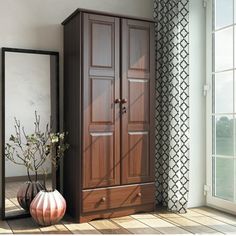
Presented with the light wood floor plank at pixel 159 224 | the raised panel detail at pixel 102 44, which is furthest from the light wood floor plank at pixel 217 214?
the raised panel detail at pixel 102 44

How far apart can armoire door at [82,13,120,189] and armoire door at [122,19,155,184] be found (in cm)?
8

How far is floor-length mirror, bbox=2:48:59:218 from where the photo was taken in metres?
3.05

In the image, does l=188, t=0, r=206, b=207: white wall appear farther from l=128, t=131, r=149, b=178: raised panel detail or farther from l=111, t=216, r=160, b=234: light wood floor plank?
l=111, t=216, r=160, b=234: light wood floor plank

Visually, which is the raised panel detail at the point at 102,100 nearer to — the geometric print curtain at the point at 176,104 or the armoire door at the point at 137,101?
the armoire door at the point at 137,101

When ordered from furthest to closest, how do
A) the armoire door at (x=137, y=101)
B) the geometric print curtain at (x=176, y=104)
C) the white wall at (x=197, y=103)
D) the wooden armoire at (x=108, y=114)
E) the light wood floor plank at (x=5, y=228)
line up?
the white wall at (x=197, y=103)
the geometric print curtain at (x=176, y=104)
the armoire door at (x=137, y=101)
the wooden armoire at (x=108, y=114)
the light wood floor plank at (x=5, y=228)

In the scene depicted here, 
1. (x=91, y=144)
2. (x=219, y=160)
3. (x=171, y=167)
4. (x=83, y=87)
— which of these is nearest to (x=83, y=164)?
(x=91, y=144)

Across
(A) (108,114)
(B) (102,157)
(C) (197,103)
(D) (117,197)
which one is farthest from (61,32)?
(D) (117,197)

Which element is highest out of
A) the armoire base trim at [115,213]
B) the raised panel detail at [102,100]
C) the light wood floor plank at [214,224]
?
the raised panel detail at [102,100]

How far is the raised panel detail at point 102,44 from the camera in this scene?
3.01m

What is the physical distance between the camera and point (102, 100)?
3.04 m

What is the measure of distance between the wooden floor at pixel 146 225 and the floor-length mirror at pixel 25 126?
271 millimetres

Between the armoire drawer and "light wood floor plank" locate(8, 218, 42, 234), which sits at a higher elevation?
the armoire drawer

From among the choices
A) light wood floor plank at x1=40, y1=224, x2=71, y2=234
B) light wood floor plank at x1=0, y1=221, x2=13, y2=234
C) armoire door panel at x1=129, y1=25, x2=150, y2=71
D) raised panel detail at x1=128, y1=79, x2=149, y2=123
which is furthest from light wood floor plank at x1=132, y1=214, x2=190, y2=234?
armoire door panel at x1=129, y1=25, x2=150, y2=71

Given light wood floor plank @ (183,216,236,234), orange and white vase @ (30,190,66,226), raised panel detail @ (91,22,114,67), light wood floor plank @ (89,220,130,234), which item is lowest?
light wood floor plank @ (89,220,130,234)
